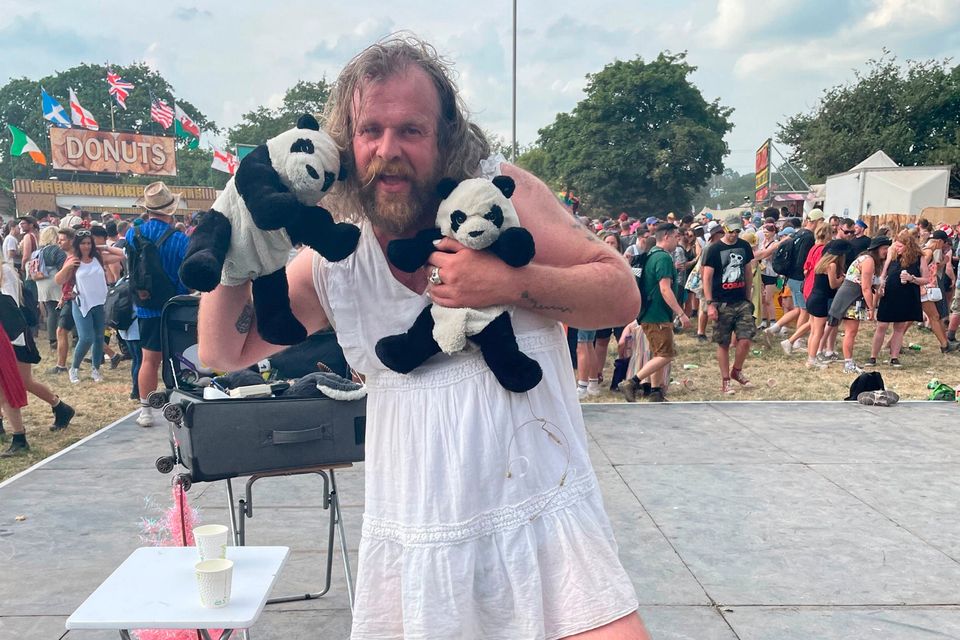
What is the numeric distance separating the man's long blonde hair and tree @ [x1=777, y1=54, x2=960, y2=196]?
3680 centimetres

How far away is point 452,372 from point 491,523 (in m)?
0.32

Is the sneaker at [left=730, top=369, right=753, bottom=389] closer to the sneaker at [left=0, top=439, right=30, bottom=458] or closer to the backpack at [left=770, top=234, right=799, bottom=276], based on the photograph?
the backpack at [left=770, top=234, right=799, bottom=276]

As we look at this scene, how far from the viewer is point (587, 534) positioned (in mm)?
1534

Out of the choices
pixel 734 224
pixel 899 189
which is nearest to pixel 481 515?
pixel 899 189

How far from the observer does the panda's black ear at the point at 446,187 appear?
1525 millimetres

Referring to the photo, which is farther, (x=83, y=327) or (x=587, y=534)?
(x=83, y=327)

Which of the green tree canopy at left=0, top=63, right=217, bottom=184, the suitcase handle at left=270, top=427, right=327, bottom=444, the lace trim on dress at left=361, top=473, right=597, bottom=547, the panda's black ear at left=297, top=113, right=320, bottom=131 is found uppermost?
the green tree canopy at left=0, top=63, right=217, bottom=184

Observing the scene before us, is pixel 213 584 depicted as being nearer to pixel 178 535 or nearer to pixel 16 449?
pixel 178 535

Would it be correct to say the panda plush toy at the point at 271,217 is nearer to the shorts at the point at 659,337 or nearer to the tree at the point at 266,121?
the shorts at the point at 659,337

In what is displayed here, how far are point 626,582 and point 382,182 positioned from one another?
96 centimetres

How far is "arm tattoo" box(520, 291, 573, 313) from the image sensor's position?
1.49 meters

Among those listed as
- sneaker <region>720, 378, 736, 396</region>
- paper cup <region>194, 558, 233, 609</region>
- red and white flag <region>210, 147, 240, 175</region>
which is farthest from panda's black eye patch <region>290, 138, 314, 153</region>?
red and white flag <region>210, 147, 240, 175</region>

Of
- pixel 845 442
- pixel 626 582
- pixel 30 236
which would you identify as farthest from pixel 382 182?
pixel 30 236

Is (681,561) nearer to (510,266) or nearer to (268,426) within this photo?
(268,426)
